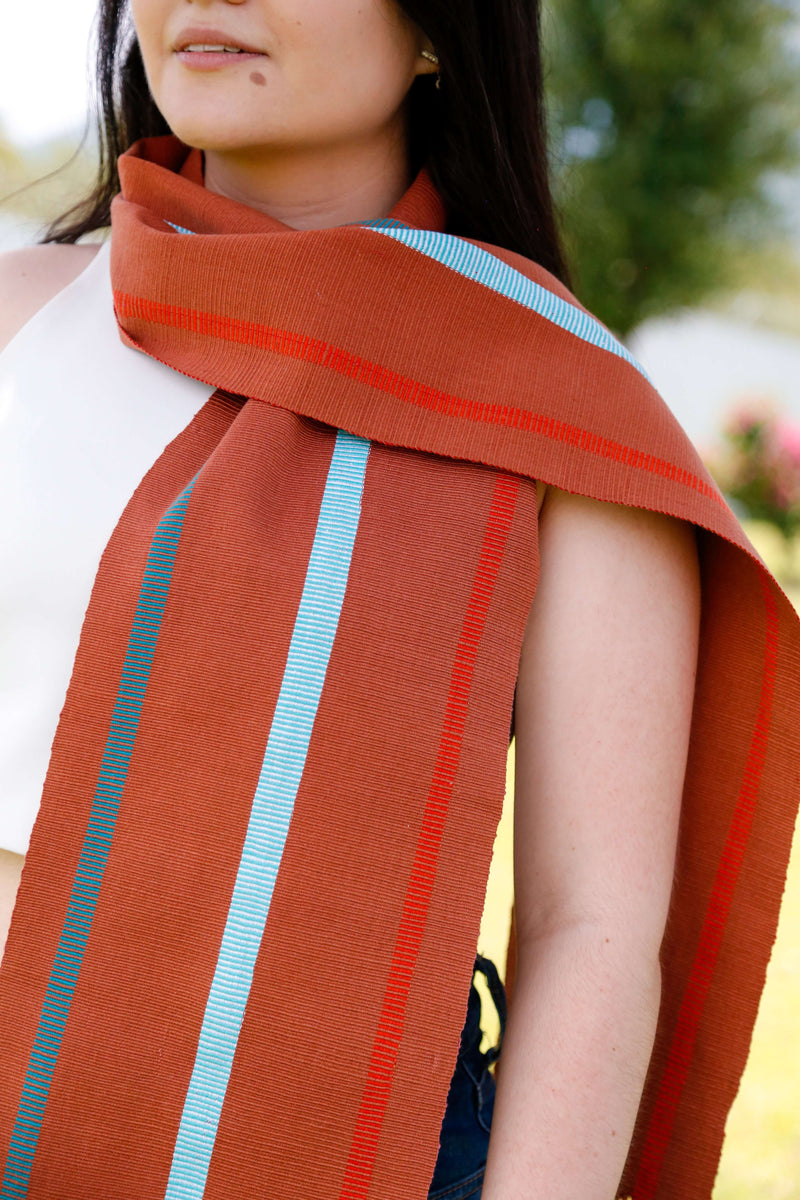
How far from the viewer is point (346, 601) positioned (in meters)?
0.97

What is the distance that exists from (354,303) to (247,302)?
10 centimetres

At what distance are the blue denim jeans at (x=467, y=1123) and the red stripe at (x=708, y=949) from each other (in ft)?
0.53

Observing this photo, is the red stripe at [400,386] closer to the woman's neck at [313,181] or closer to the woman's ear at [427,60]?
the woman's neck at [313,181]

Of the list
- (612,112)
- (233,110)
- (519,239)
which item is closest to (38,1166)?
(233,110)

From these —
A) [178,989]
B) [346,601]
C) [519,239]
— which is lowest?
[178,989]

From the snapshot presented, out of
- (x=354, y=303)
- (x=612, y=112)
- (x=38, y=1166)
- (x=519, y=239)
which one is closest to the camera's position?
(x=38, y=1166)

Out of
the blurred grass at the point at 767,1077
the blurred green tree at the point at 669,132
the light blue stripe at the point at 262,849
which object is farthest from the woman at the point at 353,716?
the blurred green tree at the point at 669,132

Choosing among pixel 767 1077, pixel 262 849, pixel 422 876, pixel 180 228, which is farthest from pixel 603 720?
pixel 767 1077

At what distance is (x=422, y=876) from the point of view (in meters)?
0.94

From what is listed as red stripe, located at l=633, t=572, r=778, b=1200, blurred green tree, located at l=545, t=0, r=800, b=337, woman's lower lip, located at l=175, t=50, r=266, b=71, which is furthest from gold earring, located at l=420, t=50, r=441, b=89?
blurred green tree, located at l=545, t=0, r=800, b=337

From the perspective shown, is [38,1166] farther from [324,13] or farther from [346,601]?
[324,13]

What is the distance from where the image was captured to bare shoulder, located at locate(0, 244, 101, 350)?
119 cm

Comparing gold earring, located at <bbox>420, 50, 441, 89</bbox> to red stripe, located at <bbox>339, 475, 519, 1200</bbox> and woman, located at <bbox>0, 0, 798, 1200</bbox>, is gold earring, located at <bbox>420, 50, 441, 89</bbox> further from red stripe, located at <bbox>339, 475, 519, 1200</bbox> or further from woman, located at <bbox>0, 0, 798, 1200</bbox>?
red stripe, located at <bbox>339, 475, 519, 1200</bbox>

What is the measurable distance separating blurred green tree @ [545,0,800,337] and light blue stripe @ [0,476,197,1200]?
3442 mm
